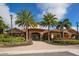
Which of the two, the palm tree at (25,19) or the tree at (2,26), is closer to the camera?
the palm tree at (25,19)

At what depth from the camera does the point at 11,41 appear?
15242mm

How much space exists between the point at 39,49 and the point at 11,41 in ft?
3.90

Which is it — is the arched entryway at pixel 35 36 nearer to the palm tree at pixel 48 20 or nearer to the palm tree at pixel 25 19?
the palm tree at pixel 25 19

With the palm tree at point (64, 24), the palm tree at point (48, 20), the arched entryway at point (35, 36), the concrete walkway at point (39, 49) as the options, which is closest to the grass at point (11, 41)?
the concrete walkway at point (39, 49)

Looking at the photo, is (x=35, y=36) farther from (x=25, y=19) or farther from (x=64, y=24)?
(x=64, y=24)

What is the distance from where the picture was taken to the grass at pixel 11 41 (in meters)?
15.2

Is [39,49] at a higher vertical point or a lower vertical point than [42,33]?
lower

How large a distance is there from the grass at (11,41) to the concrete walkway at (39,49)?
19 centimetres

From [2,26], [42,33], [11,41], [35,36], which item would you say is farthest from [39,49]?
[2,26]

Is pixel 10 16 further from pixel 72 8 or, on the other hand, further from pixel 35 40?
pixel 72 8

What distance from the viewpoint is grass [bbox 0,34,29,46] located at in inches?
597

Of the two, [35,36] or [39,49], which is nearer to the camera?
[39,49]

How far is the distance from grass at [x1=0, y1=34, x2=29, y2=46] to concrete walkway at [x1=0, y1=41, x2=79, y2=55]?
0.19m

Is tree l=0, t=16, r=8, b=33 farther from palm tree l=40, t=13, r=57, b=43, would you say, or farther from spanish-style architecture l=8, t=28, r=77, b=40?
palm tree l=40, t=13, r=57, b=43
